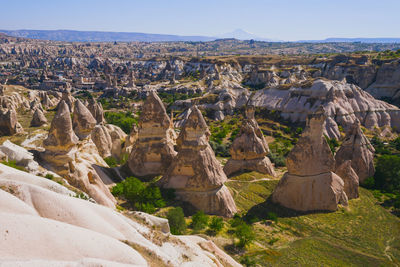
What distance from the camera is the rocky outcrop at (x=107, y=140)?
28931 millimetres

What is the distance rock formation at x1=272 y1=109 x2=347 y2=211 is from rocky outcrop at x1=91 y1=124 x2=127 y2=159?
17.5 metres

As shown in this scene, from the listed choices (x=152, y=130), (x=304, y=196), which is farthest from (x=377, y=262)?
(x=152, y=130)

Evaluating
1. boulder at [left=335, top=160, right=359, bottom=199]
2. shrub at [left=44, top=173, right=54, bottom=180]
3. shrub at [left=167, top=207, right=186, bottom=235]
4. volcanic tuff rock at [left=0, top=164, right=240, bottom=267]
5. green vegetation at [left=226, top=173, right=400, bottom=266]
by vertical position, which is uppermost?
volcanic tuff rock at [left=0, top=164, right=240, bottom=267]

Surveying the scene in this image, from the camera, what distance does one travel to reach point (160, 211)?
16609 millimetres

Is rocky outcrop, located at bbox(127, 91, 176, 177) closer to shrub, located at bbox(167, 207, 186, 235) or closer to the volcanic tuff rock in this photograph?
shrub, located at bbox(167, 207, 186, 235)

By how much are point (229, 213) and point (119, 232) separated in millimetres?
10734

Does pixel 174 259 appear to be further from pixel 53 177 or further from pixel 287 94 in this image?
pixel 287 94

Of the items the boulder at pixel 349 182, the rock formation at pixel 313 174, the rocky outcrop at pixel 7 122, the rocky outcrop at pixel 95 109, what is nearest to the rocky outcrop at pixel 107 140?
the rocky outcrop at pixel 7 122

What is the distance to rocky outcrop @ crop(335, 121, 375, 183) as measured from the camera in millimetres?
28109

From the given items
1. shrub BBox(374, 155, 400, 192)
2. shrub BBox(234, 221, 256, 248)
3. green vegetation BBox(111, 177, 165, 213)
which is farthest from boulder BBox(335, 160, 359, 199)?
green vegetation BBox(111, 177, 165, 213)

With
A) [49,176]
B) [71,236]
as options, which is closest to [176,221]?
[49,176]

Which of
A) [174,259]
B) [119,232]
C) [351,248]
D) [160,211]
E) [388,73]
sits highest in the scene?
[388,73]

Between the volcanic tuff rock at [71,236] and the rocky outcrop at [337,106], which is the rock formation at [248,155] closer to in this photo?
the volcanic tuff rock at [71,236]

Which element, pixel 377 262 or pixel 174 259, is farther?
pixel 377 262
